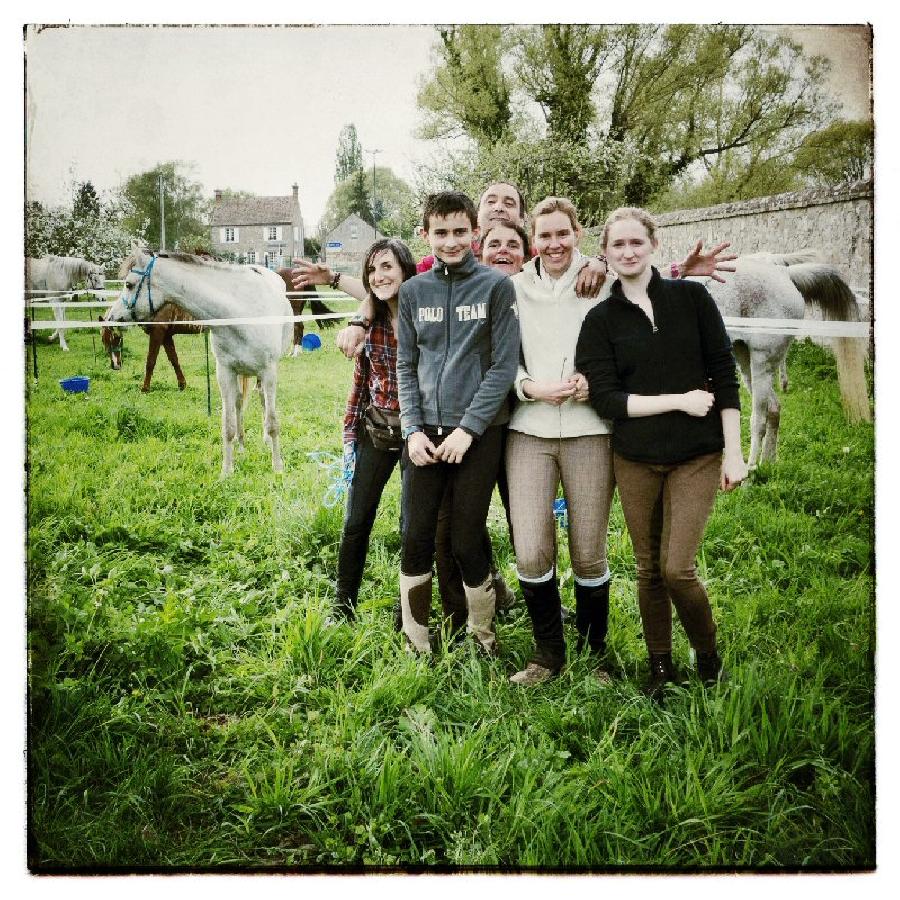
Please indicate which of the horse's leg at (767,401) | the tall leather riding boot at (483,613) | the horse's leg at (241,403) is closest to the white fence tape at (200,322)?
the horse's leg at (241,403)

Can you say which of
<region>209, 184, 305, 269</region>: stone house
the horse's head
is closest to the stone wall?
<region>209, 184, 305, 269</region>: stone house

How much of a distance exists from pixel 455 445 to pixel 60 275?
1.69m

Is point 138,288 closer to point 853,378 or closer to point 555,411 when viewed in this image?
point 555,411

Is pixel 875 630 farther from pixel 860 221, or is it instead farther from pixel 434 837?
pixel 434 837

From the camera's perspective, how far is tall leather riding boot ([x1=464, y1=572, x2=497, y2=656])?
7.89 ft

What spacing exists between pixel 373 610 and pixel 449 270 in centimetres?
132

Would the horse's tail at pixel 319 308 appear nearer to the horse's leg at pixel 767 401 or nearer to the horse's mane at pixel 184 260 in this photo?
the horse's mane at pixel 184 260

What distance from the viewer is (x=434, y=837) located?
200cm

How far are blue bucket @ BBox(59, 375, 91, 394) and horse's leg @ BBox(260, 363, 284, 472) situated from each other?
73 cm

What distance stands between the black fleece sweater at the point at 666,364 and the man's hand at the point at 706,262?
28 centimetres

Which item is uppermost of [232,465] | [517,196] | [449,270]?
[517,196]

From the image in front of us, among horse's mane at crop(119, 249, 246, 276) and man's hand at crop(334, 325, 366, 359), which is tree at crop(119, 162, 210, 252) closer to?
horse's mane at crop(119, 249, 246, 276)

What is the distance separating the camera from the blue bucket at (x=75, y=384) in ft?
8.18

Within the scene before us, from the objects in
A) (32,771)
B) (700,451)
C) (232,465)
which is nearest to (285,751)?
(32,771)
